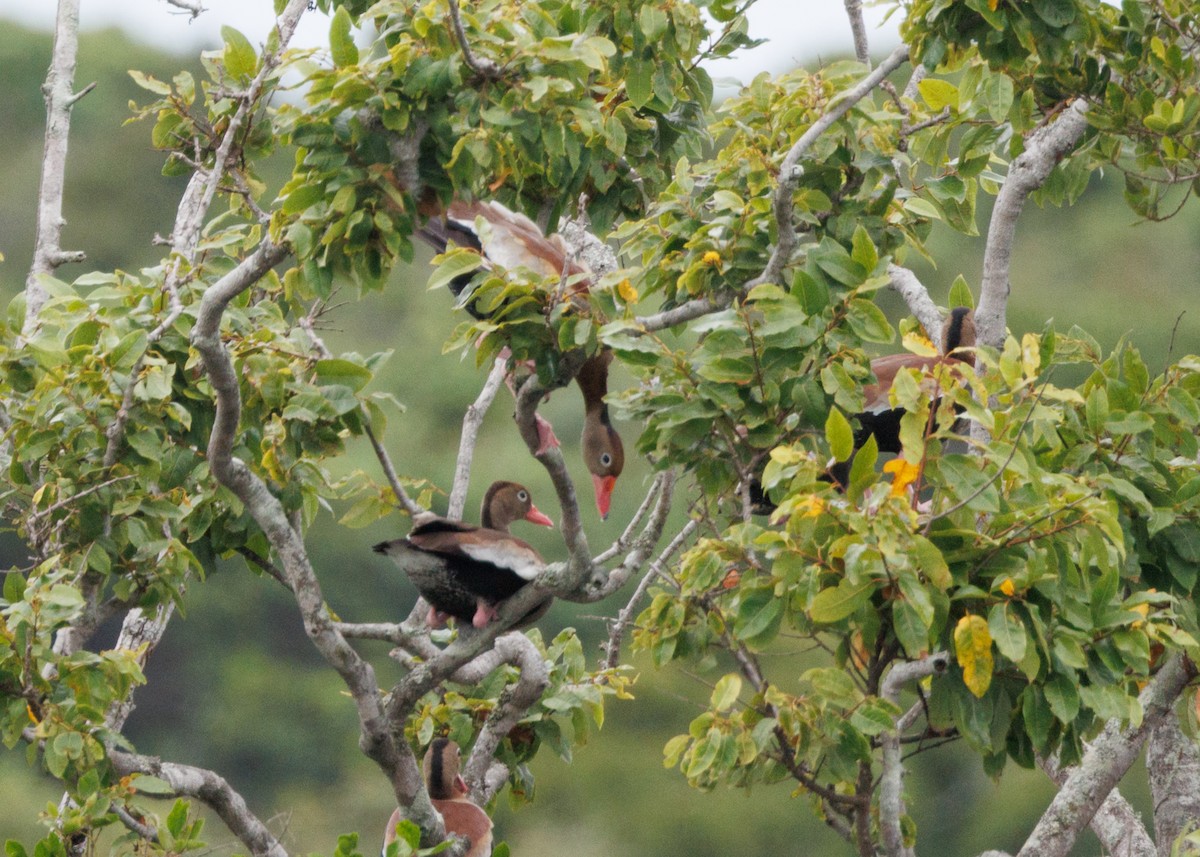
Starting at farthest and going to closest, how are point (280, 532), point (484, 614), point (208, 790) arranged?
point (208, 790)
point (484, 614)
point (280, 532)

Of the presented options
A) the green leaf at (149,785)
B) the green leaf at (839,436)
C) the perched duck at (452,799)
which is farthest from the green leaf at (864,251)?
the green leaf at (149,785)

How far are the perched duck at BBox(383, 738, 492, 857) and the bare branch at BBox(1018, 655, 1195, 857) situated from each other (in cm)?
140

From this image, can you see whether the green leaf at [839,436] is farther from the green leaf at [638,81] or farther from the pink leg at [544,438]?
the green leaf at [638,81]

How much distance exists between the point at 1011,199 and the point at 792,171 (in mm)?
1403

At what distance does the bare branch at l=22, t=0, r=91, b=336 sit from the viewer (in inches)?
186

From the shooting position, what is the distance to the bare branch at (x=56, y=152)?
15.5 feet

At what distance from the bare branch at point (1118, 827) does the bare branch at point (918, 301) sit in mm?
1311

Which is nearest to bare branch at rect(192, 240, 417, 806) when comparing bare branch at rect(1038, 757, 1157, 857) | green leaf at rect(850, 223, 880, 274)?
green leaf at rect(850, 223, 880, 274)

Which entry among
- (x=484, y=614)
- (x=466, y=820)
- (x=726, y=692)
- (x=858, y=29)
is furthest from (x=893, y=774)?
(x=858, y=29)

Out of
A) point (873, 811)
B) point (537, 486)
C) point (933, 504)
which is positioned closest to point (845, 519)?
point (933, 504)

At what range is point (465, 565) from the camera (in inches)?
141

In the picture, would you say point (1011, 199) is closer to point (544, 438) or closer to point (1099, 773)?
point (1099, 773)

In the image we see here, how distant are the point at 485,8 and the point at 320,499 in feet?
4.88

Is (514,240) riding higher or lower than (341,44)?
lower
